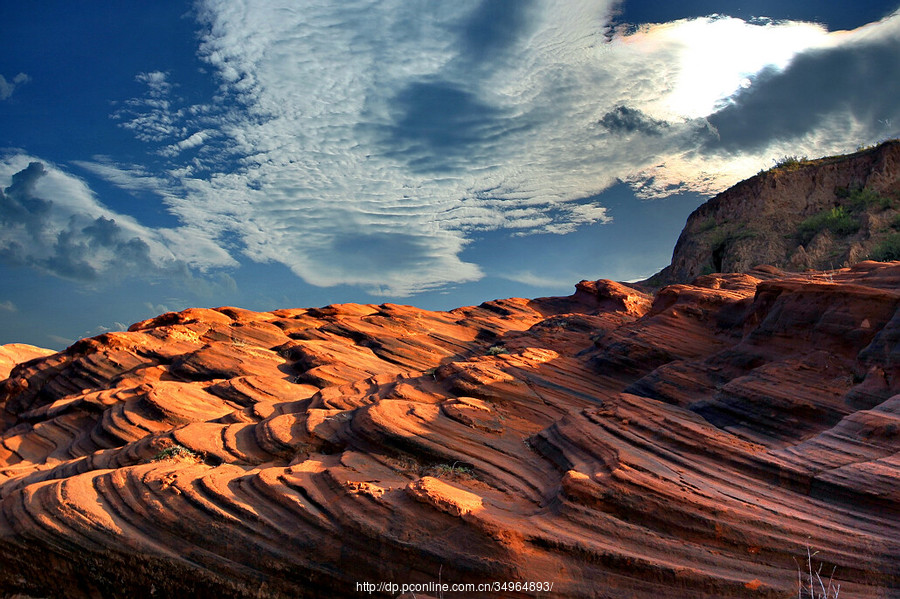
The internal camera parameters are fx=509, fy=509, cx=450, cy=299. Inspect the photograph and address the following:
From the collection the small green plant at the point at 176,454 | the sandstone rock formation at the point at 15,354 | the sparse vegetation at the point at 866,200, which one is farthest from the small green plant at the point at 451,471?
the sandstone rock formation at the point at 15,354

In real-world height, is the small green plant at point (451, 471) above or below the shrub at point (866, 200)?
below

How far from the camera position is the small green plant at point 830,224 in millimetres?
38344

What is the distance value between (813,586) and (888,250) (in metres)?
31.9

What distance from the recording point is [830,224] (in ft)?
132

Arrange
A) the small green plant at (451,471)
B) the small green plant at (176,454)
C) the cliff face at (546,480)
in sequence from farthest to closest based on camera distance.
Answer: the small green plant at (176,454)
the small green plant at (451,471)
the cliff face at (546,480)

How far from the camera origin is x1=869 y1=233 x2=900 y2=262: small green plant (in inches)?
A: 1168

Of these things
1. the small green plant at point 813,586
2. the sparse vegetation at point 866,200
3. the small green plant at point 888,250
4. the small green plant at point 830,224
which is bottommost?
the small green plant at point 813,586

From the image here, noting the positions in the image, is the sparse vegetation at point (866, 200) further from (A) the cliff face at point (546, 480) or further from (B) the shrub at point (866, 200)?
(A) the cliff face at point (546, 480)

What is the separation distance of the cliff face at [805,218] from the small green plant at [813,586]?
32200mm

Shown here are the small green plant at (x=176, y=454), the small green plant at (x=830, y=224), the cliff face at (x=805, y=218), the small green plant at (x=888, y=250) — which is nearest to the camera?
the small green plant at (x=176, y=454)

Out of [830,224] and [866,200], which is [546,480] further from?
[866,200]

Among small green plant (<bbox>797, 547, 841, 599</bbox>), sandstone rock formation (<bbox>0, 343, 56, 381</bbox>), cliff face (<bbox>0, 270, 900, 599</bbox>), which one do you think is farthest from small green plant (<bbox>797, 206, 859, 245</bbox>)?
sandstone rock formation (<bbox>0, 343, 56, 381</bbox>)

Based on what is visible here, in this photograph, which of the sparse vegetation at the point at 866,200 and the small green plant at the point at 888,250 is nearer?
the small green plant at the point at 888,250

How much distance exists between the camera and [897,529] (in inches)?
291
